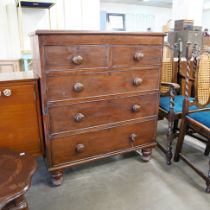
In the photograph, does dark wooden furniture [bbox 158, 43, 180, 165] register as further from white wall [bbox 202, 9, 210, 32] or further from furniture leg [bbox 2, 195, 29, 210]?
white wall [bbox 202, 9, 210, 32]

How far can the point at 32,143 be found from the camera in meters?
1.53

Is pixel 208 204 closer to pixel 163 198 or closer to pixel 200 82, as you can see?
pixel 163 198

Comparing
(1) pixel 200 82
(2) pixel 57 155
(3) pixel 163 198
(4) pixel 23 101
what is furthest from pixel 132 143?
(4) pixel 23 101

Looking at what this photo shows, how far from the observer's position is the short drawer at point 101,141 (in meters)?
1.50

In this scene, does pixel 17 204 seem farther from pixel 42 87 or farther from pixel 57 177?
pixel 42 87

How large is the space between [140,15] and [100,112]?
7343 millimetres

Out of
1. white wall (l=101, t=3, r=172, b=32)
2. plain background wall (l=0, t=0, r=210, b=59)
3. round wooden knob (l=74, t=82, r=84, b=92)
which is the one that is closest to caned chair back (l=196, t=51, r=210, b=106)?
round wooden knob (l=74, t=82, r=84, b=92)

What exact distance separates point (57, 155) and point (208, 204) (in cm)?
108

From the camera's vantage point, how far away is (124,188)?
1.58 metres

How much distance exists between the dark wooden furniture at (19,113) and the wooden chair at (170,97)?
1.08 metres

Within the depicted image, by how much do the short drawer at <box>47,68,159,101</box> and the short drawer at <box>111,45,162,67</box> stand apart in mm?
58

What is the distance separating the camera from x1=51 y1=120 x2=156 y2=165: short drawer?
Answer: 1.50 metres

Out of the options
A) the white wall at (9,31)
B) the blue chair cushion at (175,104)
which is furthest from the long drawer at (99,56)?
the white wall at (9,31)

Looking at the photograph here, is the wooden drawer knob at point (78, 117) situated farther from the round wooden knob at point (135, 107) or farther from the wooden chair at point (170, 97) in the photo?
the wooden chair at point (170, 97)
